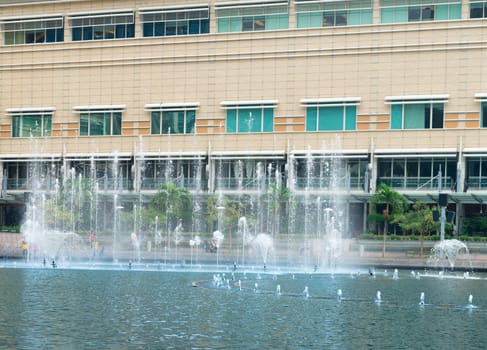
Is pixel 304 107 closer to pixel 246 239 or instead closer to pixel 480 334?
pixel 246 239

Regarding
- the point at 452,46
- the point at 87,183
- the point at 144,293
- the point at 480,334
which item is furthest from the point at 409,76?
the point at 480,334

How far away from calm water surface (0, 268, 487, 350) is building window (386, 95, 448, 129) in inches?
1213

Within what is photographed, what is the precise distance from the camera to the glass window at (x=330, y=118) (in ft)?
253

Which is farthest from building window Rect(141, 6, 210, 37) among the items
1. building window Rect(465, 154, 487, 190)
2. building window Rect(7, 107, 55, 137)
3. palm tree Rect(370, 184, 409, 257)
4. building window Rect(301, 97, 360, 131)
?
building window Rect(465, 154, 487, 190)

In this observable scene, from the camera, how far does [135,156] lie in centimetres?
8269

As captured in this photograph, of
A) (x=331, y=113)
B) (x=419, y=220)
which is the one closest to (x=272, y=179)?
(x=331, y=113)

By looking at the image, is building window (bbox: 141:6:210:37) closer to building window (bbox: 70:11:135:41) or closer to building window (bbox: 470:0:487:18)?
building window (bbox: 70:11:135:41)

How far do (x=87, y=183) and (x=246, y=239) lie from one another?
1474 centimetres

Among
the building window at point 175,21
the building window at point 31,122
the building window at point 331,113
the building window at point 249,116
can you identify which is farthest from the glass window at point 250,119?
the building window at point 31,122

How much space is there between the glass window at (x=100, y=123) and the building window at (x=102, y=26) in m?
6.23

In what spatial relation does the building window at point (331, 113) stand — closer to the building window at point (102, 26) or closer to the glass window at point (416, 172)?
the glass window at point (416, 172)

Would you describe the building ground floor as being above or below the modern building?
below

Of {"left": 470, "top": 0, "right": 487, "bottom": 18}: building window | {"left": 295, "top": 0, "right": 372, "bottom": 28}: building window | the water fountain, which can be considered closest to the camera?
the water fountain

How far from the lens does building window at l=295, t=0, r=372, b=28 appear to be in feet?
254
